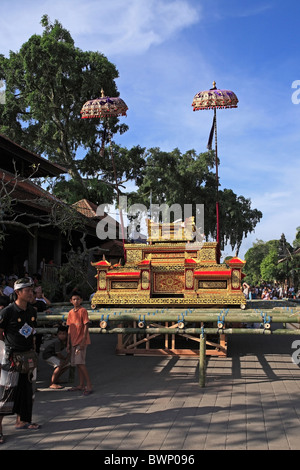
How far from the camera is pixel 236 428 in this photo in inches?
199

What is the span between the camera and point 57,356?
24.6 ft

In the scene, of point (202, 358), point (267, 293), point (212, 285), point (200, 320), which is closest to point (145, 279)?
point (212, 285)

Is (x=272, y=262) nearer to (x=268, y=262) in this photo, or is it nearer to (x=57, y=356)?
(x=268, y=262)

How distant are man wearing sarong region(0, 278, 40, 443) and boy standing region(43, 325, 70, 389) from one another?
2119mm

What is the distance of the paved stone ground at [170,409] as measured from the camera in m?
4.61

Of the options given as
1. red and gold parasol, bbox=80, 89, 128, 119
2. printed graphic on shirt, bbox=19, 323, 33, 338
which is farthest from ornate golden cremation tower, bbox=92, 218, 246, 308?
printed graphic on shirt, bbox=19, 323, 33, 338

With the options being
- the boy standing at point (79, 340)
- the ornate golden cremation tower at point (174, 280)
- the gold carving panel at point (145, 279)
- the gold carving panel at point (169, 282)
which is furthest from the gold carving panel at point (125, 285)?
the boy standing at point (79, 340)

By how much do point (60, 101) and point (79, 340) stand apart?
2578 cm

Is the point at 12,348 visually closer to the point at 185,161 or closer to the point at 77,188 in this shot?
the point at 77,188

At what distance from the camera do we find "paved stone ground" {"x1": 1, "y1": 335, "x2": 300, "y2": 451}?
15.1ft

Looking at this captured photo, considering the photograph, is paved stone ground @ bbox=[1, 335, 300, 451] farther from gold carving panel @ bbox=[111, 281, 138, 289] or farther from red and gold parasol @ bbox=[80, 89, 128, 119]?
red and gold parasol @ bbox=[80, 89, 128, 119]

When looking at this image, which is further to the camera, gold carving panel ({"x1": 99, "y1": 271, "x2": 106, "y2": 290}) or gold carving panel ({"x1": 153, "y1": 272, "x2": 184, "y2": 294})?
gold carving panel ({"x1": 99, "y1": 271, "x2": 106, "y2": 290})
